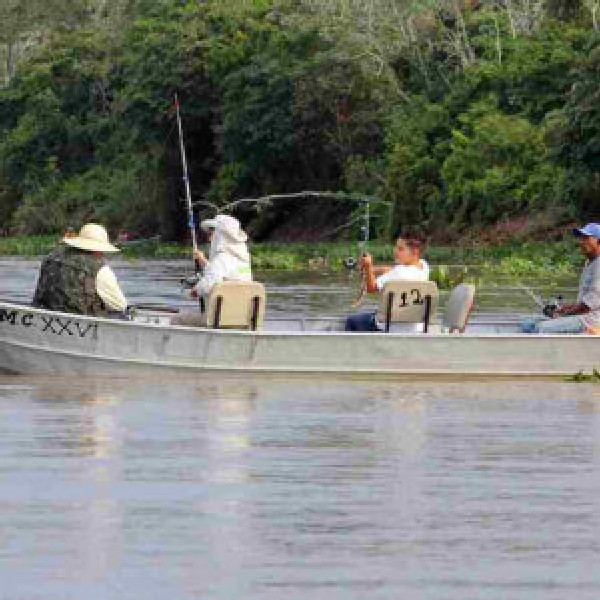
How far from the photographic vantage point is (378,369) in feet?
62.8

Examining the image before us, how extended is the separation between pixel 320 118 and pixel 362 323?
60.7m

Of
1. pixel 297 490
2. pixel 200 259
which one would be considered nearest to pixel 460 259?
pixel 200 259

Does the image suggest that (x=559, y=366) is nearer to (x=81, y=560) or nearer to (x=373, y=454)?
(x=373, y=454)

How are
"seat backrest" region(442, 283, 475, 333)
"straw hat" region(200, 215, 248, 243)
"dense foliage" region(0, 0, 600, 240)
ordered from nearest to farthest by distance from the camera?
"straw hat" region(200, 215, 248, 243) → "seat backrest" region(442, 283, 475, 333) → "dense foliage" region(0, 0, 600, 240)

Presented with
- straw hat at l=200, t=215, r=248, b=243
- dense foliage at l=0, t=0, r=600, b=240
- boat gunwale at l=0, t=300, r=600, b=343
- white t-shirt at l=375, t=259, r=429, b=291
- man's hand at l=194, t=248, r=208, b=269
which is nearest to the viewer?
boat gunwale at l=0, t=300, r=600, b=343

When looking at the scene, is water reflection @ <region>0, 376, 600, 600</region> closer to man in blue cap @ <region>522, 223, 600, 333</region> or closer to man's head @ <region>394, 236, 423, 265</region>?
man in blue cap @ <region>522, 223, 600, 333</region>

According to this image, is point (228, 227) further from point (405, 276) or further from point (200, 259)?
point (405, 276)

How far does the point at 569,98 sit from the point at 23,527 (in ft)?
156

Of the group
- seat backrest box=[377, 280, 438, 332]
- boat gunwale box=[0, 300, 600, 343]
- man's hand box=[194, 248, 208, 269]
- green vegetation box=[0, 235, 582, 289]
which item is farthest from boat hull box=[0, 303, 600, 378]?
green vegetation box=[0, 235, 582, 289]

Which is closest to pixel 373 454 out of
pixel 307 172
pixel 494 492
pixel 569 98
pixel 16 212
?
pixel 494 492

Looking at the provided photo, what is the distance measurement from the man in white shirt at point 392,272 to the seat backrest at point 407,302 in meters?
0.10

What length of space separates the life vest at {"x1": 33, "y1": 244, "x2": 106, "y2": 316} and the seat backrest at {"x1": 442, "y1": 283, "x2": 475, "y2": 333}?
282 centimetres

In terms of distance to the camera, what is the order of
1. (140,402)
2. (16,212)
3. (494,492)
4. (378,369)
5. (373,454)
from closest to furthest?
(494,492) → (373,454) → (140,402) → (378,369) → (16,212)

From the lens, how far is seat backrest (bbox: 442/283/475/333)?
19.6 meters
